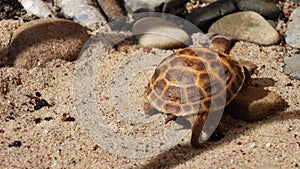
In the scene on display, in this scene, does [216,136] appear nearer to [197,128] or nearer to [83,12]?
[197,128]

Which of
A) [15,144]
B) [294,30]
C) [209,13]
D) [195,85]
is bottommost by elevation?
[294,30]

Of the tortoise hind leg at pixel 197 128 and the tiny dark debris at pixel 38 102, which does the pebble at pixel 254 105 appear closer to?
the tortoise hind leg at pixel 197 128

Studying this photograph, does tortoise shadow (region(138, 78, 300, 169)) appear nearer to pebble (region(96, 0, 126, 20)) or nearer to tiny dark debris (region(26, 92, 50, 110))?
tiny dark debris (region(26, 92, 50, 110))

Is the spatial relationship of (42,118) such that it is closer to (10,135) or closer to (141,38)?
(10,135)

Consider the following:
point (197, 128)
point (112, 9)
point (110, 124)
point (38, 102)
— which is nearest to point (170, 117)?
point (197, 128)

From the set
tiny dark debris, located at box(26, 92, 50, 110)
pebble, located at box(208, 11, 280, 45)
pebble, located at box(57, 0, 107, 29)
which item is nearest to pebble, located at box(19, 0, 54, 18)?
pebble, located at box(57, 0, 107, 29)

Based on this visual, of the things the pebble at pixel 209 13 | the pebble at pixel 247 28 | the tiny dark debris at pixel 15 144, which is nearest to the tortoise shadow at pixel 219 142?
the tiny dark debris at pixel 15 144
